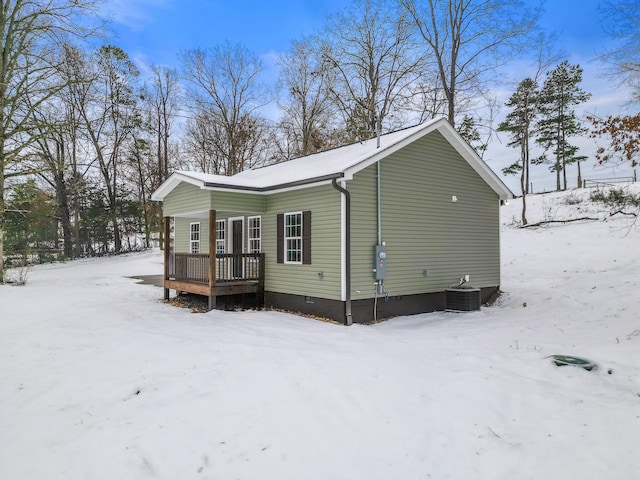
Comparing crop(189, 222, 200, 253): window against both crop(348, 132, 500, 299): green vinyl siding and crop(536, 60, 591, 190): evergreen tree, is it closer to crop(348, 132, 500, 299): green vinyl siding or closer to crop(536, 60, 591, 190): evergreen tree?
crop(348, 132, 500, 299): green vinyl siding

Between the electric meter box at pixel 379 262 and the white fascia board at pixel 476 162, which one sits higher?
the white fascia board at pixel 476 162

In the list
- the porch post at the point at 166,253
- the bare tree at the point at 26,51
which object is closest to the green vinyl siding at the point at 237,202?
the porch post at the point at 166,253

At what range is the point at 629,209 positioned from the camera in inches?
788

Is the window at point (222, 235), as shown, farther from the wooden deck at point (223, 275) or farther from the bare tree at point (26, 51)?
the bare tree at point (26, 51)

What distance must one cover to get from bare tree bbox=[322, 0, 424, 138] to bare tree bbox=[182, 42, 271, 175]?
21.8 ft

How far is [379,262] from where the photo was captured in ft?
30.9

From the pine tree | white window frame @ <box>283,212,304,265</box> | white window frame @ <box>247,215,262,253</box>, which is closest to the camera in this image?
white window frame @ <box>283,212,304,265</box>

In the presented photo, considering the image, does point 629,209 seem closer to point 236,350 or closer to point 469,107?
point 469,107

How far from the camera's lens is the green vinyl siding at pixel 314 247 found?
9242 mm

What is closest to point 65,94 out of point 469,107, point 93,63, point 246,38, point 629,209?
point 93,63

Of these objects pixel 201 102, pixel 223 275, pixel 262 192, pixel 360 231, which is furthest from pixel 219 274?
pixel 201 102

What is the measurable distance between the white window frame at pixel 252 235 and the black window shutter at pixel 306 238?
6.13ft

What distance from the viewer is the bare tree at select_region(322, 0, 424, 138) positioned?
1995 centimetres

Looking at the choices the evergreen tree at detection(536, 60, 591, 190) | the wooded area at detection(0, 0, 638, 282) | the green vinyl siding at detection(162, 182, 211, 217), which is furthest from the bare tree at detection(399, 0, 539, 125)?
the evergreen tree at detection(536, 60, 591, 190)
